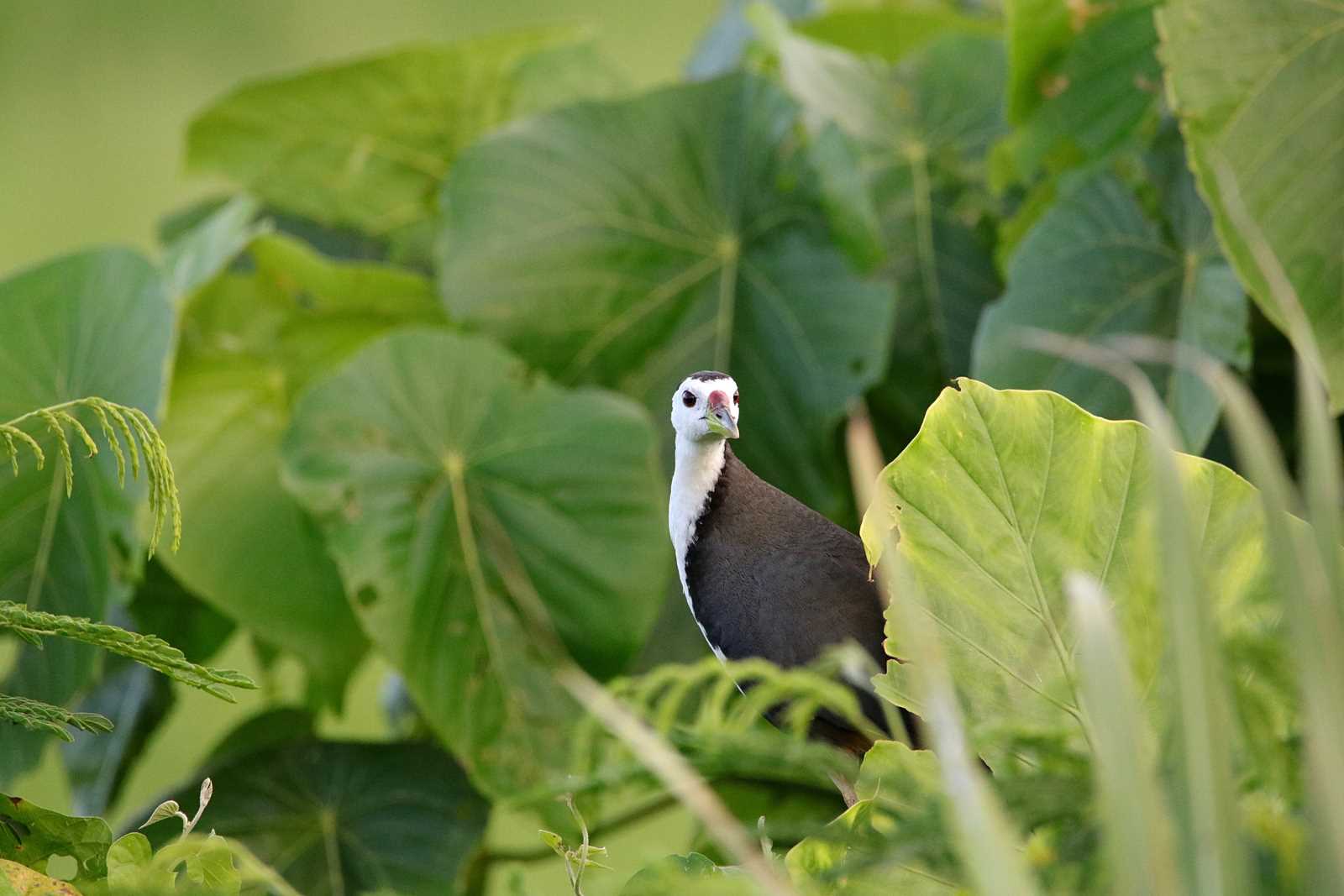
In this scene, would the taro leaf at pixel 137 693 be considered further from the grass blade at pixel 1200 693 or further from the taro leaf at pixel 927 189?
the grass blade at pixel 1200 693

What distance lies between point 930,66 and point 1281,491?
0.67 m

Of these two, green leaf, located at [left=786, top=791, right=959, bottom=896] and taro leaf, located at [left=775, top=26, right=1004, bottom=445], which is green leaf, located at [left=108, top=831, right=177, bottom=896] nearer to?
green leaf, located at [left=786, top=791, right=959, bottom=896]

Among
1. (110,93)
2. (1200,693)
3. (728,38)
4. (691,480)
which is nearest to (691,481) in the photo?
(691,480)

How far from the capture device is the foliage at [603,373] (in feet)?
0.91

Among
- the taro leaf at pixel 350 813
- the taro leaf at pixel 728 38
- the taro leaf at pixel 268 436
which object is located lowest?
the taro leaf at pixel 350 813

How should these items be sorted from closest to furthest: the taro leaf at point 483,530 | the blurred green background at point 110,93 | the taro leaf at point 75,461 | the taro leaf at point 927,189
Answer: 1. the taro leaf at point 75,461
2. the taro leaf at point 483,530
3. the taro leaf at point 927,189
4. the blurred green background at point 110,93

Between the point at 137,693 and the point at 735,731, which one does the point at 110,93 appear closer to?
the point at 137,693

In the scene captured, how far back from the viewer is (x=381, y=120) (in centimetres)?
89

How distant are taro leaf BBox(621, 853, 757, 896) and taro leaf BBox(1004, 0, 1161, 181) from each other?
0.47m

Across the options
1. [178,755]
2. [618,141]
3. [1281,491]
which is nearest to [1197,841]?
[1281,491]

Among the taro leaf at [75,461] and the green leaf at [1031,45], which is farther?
the green leaf at [1031,45]

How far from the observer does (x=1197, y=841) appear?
0.14 meters

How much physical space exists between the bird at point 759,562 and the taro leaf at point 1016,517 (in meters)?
0.09

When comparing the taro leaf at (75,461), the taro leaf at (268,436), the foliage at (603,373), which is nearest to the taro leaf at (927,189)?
the foliage at (603,373)
